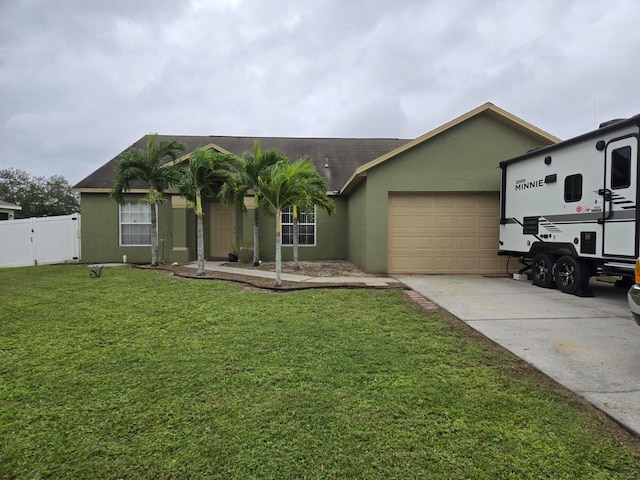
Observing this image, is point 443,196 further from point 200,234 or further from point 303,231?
point 200,234

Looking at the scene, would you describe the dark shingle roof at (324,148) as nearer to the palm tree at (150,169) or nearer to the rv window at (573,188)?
the palm tree at (150,169)

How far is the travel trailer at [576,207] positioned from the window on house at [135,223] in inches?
503

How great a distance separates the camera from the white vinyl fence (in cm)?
1276

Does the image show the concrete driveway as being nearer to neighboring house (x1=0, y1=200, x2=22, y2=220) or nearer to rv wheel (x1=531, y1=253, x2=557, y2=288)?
rv wheel (x1=531, y1=253, x2=557, y2=288)

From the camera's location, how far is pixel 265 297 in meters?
6.81

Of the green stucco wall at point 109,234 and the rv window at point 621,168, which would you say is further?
the green stucco wall at point 109,234

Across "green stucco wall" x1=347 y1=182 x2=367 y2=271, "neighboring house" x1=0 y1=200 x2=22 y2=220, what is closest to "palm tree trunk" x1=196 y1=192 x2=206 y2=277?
"green stucco wall" x1=347 y1=182 x2=367 y2=271

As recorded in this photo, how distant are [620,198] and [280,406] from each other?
23.2ft

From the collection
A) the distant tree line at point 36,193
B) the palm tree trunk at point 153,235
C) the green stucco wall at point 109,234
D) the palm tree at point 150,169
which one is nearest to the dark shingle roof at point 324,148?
the green stucco wall at point 109,234

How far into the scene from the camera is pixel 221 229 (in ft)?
46.4

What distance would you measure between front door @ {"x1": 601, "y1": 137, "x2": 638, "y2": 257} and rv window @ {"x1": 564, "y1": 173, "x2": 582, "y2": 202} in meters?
0.58

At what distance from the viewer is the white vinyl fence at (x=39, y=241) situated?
1276cm

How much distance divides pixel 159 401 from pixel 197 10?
13.5 metres

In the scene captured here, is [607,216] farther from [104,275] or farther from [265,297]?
[104,275]
